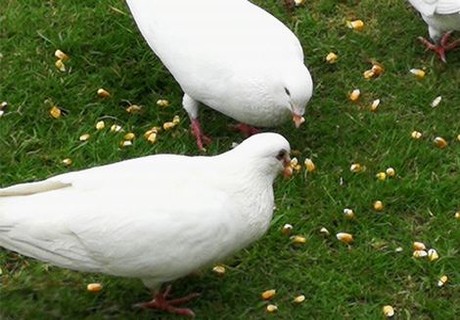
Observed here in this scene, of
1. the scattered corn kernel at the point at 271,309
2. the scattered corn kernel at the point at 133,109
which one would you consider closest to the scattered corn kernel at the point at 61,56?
the scattered corn kernel at the point at 133,109

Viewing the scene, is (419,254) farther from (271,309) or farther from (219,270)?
(219,270)

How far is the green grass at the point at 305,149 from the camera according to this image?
4.43 metres

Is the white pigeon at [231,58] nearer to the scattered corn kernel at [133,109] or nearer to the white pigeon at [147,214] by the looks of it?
the scattered corn kernel at [133,109]

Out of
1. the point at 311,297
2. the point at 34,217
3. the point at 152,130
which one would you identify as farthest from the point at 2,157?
the point at 311,297

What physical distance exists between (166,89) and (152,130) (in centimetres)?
37

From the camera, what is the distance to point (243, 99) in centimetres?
482

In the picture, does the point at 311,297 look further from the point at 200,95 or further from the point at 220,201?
the point at 200,95

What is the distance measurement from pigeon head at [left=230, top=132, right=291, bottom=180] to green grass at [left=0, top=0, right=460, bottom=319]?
0.55 meters

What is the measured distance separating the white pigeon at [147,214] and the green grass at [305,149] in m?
0.40

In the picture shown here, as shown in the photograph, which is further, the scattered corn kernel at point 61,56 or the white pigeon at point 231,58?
the scattered corn kernel at point 61,56

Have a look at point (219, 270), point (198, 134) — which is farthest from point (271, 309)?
point (198, 134)

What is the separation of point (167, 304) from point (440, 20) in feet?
7.18

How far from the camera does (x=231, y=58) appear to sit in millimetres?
4828

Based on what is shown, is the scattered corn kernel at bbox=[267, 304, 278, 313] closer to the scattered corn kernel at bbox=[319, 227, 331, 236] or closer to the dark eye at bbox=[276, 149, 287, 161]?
the scattered corn kernel at bbox=[319, 227, 331, 236]
